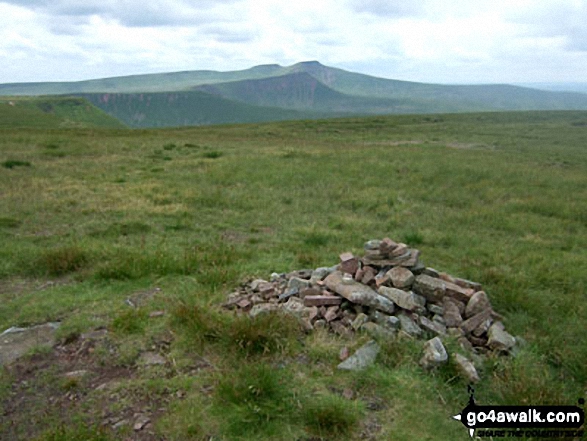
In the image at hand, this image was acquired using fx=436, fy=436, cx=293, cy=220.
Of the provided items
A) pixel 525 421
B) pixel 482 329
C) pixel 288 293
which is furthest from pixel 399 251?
pixel 525 421

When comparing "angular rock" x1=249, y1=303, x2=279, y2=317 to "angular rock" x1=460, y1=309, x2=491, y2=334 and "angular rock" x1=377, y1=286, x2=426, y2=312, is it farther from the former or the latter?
"angular rock" x1=460, y1=309, x2=491, y2=334

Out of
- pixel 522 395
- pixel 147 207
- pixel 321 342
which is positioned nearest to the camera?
pixel 522 395

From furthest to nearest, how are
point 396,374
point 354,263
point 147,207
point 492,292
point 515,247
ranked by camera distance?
point 147,207 < point 515,247 < point 492,292 < point 354,263 < point 396,374

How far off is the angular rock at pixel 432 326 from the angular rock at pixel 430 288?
469 mm

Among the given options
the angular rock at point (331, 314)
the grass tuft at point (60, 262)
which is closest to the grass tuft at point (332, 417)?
the angular rock at point (331, 314)

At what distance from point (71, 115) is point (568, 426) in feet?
439

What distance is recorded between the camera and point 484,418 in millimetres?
4387

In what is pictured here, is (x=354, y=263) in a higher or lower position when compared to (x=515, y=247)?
higher

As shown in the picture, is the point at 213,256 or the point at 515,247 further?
the point at 515,247

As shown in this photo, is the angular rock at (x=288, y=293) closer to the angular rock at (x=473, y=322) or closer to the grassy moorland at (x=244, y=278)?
the grassy moorland at (x=244, y=278)

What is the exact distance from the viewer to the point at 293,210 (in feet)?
43.6

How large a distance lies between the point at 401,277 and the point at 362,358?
1.63m

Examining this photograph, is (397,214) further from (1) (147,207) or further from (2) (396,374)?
(2) (396,374)

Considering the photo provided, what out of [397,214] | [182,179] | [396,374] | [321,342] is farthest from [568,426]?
[182,179]
